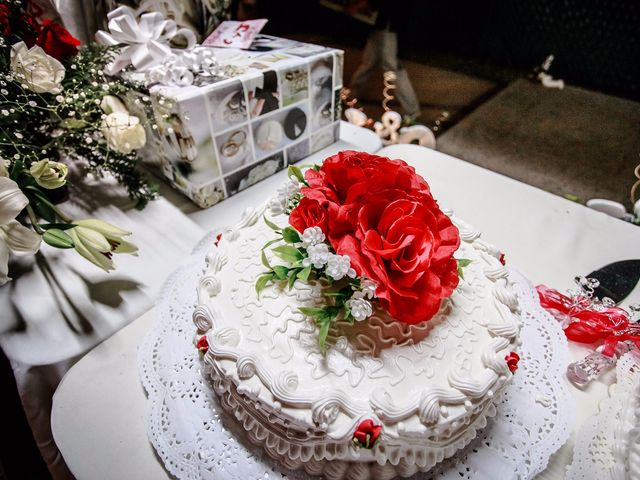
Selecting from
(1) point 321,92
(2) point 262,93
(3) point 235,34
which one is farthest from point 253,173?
(3) point 235,34

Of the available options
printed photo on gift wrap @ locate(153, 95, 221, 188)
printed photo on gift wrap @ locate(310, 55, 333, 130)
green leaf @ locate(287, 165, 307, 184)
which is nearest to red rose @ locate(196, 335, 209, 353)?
green leaf @ locate(287, 165, 307, 184)

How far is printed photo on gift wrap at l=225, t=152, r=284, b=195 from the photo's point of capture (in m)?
1.25

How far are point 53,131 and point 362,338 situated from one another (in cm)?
102

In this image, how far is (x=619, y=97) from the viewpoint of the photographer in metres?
1.08

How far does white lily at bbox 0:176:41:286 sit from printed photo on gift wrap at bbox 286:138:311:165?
818mm

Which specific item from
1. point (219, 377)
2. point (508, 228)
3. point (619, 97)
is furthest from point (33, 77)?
point (619, 97)

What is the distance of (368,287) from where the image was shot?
625mm

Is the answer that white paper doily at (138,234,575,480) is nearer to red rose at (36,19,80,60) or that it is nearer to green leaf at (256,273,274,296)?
green leaf at (256,273,274,296)

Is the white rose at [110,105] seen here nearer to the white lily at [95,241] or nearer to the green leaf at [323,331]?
the white lily at [95,241]

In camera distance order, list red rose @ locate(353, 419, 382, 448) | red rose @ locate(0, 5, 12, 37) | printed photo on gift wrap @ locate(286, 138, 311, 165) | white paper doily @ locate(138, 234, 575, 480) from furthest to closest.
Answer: printed photo on gift wrap @ locate(286, 138, 311, 165) → red rose @ locate(0, 5, 12, 37) → white paper doily @ locate(138, 234, 575, 480) → red rose @ locate(353, 419, 382, 448)

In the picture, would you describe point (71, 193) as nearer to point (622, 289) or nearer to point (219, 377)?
point (219, 377)

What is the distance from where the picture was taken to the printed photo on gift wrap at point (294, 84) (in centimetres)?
120

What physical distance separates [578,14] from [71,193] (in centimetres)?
152

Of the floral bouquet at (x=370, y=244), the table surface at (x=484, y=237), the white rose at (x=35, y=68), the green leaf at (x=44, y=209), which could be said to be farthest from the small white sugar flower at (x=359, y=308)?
the white rose at (x=35, y=68)
